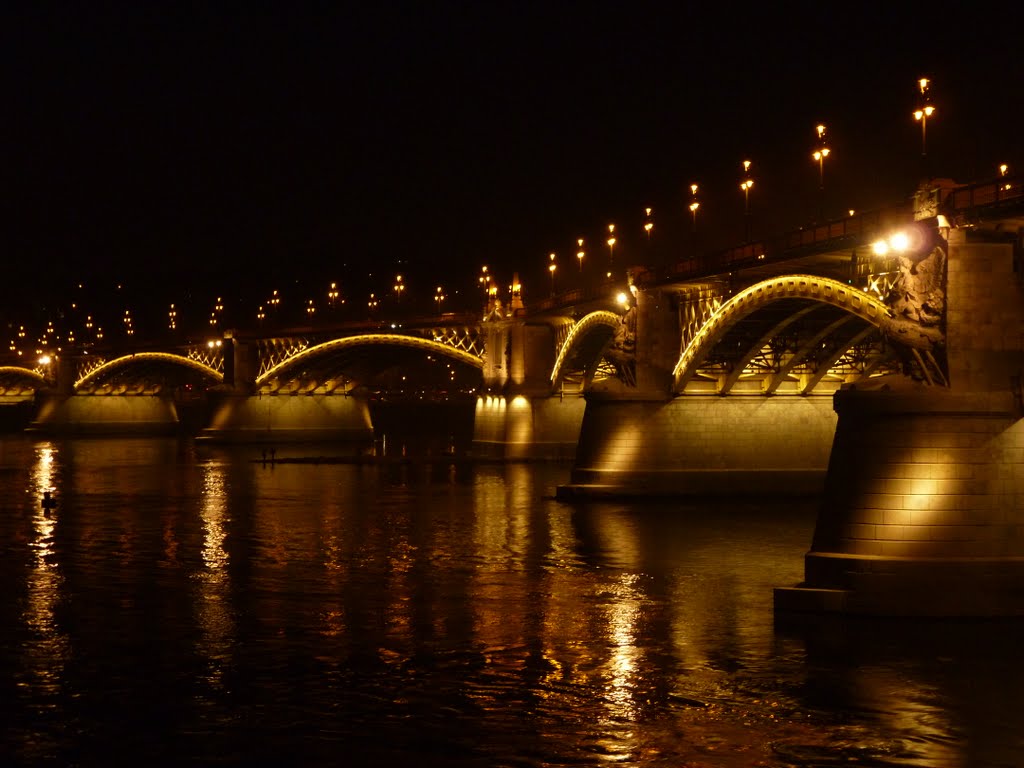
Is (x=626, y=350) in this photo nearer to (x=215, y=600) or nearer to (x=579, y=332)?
(x=579, y=332)

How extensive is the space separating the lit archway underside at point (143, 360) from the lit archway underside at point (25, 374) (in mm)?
8008

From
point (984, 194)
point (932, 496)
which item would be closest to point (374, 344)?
point (984, 194)

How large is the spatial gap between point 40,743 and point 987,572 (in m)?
14.6

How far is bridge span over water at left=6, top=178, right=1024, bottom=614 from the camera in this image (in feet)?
85.7

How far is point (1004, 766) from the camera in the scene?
18.4 meters

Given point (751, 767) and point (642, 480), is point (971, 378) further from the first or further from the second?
point (642, 480)

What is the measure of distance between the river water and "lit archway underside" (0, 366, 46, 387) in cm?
9588

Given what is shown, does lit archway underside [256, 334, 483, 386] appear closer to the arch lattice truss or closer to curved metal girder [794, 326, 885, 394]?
curved metal girder [794, 326, 885, 394]

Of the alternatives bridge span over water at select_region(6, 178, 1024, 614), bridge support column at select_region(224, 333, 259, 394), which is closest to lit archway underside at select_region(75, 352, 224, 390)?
bridge span over water at select_region(6, 178, 1024, 614)

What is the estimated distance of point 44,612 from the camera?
29.5 metres

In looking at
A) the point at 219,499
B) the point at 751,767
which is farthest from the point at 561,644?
the point at 219,499

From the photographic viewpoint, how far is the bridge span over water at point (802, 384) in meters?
26.1

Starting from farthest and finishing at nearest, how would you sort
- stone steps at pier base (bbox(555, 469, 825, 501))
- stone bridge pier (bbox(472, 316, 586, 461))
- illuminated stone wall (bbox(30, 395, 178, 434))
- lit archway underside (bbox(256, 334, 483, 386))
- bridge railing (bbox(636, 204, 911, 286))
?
illuminated stone wall (bbox(30, 395, 178, 434)) < lit archway underside (bbox(256, 334, 483, 386)) < stone bridge pier (bbox(472, 316, 586, 461)) < stone steps at pier base (bbox(555, 469, 825, 501)) < bridge railing (bbox(636, 204, 911, 286))

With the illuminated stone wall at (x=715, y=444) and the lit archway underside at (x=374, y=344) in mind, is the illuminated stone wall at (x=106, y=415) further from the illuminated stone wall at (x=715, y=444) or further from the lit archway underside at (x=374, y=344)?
the illuminated stone wall at (x=715, y=444)
